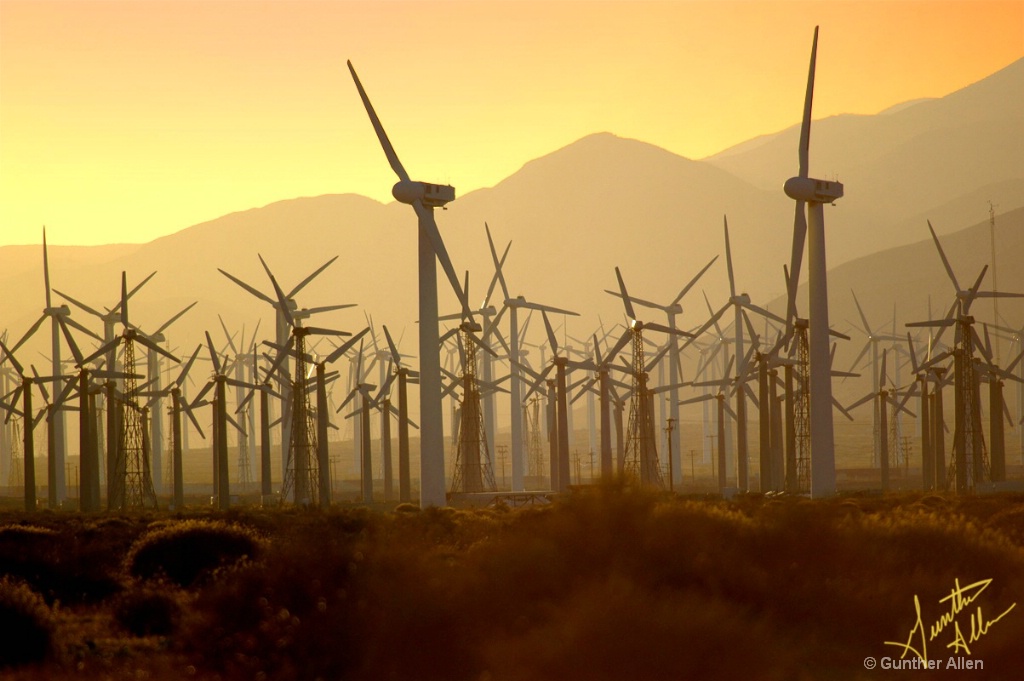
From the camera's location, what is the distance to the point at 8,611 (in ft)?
86.8

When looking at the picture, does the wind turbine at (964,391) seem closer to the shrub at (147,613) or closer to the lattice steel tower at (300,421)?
the lattice steel tower at (300,421)

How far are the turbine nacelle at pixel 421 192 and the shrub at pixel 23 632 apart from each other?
49.1 m

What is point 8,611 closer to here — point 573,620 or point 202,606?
point 202,606

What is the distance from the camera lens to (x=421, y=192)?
2982 inches

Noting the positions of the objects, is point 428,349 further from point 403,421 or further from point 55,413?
point 55,413

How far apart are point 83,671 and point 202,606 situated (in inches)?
113

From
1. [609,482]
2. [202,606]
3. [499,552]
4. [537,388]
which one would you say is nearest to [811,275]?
[537,388]

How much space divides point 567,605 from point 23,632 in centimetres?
1077

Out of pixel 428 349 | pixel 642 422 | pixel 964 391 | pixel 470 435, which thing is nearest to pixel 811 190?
pixel 428 349

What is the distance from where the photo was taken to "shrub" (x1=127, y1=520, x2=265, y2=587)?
1508 inches

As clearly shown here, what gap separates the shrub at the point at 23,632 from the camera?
2550 cm

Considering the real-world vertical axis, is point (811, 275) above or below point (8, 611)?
above

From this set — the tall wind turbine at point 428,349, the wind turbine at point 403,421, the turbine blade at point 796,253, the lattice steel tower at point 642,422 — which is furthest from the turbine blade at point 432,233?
the lattice steel tower at point 642,422
